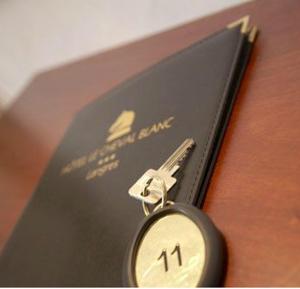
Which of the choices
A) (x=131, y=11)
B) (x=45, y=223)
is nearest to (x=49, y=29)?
(x=131, y=11)

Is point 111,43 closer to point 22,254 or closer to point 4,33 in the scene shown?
point 4,33

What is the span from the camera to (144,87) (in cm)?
63

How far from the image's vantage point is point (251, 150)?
42 centimetres

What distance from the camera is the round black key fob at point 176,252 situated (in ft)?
1.07

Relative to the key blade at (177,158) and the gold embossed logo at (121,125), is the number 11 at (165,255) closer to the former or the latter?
the key blade at (177,158)

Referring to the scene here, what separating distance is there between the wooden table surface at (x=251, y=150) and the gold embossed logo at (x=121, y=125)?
0.17 metres

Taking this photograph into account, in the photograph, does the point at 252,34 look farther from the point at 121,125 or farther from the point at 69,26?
the point at 69,26

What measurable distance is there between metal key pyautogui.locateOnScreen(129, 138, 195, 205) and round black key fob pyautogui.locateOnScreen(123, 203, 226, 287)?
0.13 feet

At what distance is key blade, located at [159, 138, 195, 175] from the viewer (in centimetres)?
43

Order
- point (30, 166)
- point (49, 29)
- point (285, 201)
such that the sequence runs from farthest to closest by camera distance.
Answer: point (49, 29) < point (30, 166) < point (285, 201)

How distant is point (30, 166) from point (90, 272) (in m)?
0.38

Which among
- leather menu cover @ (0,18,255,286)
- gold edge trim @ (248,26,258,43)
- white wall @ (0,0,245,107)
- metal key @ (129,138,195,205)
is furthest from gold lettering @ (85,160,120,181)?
white wall @ (0,0,245,107)

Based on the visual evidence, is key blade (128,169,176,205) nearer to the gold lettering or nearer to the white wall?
the gold lettering

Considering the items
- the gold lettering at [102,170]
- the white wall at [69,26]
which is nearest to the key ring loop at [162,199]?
the gold lettering at [102,170]
